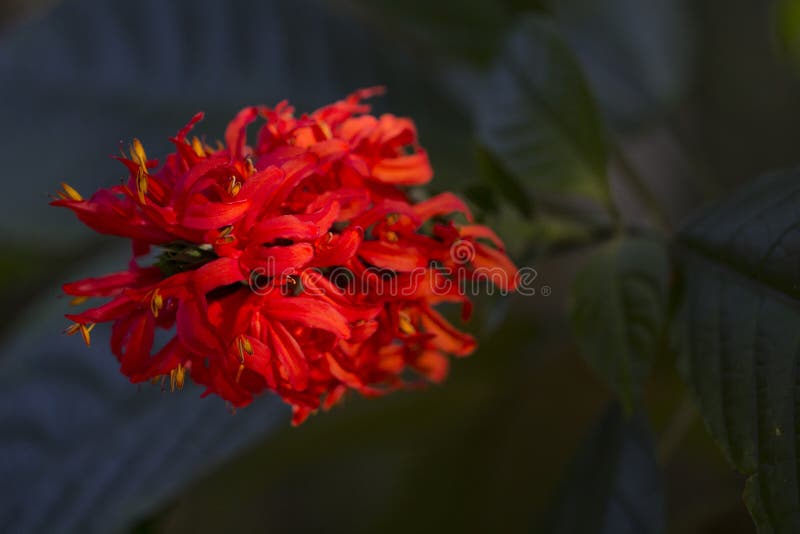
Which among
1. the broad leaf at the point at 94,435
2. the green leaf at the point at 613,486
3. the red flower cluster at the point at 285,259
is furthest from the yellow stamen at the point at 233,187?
the green leaf at the point at 613,486

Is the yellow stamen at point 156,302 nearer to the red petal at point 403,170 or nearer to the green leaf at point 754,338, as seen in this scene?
the red petal at point 403,170

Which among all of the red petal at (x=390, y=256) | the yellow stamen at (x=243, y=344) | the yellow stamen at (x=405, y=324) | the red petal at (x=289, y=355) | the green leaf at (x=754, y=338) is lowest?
the green leaf at (x=754, y=338)

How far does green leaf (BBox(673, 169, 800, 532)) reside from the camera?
449 mm

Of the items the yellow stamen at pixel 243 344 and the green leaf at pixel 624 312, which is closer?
the yellow stamen at pixel 243 344

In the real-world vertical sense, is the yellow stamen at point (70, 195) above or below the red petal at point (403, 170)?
above

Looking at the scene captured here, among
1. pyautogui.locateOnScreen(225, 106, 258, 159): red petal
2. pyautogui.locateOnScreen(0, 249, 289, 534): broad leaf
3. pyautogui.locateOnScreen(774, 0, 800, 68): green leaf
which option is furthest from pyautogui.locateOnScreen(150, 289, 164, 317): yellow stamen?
pyautogui.locateOnScreen(774, 0, 800, 68): green leaf

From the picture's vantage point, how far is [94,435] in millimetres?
711

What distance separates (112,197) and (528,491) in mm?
765

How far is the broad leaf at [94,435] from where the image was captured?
620mm

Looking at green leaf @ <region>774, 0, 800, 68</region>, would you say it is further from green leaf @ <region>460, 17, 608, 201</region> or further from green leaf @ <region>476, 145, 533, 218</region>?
green leaf @ <region>476, 145, 533, 218</region>

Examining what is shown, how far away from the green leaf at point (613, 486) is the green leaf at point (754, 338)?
10cm

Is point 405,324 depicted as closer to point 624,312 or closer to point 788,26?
point 624,312

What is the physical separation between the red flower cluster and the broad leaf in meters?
0.18

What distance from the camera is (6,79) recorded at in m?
0.96
